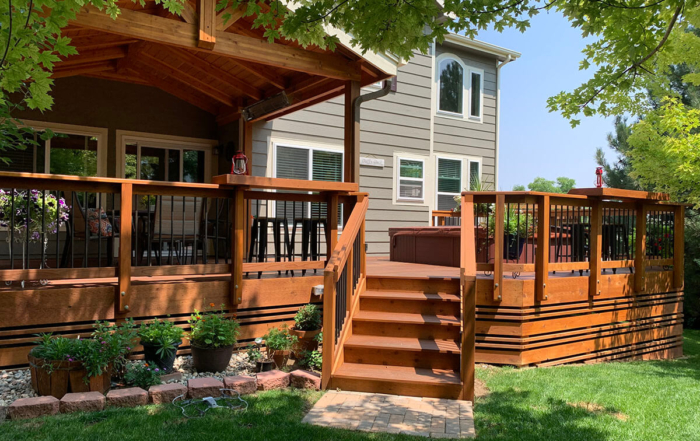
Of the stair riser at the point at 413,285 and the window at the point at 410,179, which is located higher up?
the window at the point at 410,179

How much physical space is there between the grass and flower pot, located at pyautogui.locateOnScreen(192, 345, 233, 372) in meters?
0.71

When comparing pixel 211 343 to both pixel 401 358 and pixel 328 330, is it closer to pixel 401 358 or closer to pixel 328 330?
pixel 328 330

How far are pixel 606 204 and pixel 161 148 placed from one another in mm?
6977

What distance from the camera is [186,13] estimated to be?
517 cm

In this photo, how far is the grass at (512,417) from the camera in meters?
3.44

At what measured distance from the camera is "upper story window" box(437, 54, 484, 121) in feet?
38.6

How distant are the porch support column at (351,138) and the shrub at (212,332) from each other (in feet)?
7.94

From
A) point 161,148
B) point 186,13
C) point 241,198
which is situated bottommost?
point 241,198

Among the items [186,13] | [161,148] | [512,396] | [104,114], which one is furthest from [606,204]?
[104,114]

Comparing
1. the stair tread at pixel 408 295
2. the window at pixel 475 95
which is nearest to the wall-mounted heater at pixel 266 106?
the stair tread at pixel 408 295

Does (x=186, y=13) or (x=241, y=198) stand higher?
(x=186, y=13)

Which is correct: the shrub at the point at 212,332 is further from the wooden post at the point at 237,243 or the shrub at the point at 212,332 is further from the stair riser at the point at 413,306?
the stair riser at the point at 413,306

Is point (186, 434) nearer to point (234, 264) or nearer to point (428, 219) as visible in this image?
point (234, 264)

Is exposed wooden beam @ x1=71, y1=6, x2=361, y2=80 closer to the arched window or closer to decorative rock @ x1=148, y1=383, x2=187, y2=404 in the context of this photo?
decorative rock @ x1=148, y1=383, x2=187, y2=404
